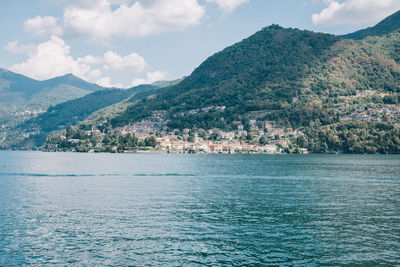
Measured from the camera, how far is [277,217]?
29625 mm

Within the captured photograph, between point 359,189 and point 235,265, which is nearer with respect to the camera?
point 235,265

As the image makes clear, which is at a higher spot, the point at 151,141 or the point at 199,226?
the point at 151,141

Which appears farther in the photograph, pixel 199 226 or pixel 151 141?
pixel 151 141

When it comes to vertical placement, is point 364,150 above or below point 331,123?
below

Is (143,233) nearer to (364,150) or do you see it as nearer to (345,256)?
(345,256)

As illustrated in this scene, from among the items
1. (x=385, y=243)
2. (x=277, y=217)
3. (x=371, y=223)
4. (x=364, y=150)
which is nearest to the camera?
(x=385, y=243)

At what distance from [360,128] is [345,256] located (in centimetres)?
15441

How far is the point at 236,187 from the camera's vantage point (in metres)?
48.8

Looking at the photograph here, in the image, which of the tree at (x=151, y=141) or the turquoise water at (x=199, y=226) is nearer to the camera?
the turquoise water at (x=199, y=226)

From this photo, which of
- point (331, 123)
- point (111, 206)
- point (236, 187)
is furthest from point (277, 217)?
point (331, 123)

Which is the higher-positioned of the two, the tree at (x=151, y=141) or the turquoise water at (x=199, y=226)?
the tree at (x=151, y=141)

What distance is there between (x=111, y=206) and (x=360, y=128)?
14921cm

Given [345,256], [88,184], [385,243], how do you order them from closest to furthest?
[345,256], [385,243], [88,184]

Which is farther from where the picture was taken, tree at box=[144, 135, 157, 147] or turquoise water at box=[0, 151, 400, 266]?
tree at box=[144, 135, 157, 147]
